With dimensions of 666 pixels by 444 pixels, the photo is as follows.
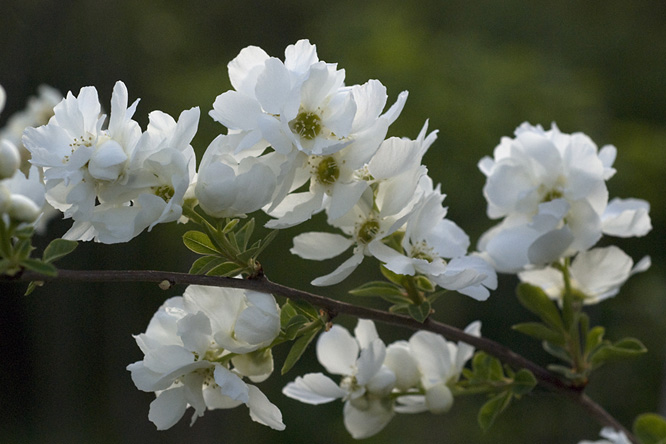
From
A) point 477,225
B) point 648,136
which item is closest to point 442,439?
point 477,225

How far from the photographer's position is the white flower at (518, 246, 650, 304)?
0.94 meters

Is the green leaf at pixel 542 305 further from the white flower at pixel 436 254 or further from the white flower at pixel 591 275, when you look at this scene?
the white flower at pixel 436 254

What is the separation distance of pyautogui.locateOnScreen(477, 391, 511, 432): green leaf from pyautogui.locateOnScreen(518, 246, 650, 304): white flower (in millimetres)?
164

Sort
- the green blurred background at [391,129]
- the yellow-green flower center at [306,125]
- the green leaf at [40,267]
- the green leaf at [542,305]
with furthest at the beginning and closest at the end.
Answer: the green blurred background at [391,129]
the green leaf at [542,305]
the yellow-green flower center at [306,125]
the green leaf at [40,267]

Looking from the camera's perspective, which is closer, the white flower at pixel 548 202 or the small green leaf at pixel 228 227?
the small green leaf at pixel 228 227

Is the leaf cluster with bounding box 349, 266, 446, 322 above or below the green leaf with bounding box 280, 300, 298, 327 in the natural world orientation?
above

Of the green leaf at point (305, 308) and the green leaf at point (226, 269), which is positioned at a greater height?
the green leaf at point (226, 269)

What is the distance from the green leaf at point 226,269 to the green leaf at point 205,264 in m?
0.01

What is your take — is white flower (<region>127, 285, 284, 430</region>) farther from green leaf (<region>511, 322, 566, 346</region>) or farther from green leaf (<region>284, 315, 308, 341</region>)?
green leaf (<region>511, 322, 566, 346</region>)

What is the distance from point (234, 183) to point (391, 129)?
4.54m

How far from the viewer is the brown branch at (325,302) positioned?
0.58m

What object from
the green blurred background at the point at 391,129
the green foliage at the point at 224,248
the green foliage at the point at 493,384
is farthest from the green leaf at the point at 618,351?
the green blurred background at the point at 391,129

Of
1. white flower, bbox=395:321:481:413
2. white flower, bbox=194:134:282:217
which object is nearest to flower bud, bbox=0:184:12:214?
white flower, bbox=194:134:282:217

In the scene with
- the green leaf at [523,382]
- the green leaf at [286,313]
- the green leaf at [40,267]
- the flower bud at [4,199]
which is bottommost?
the green leaf at [523,382]
